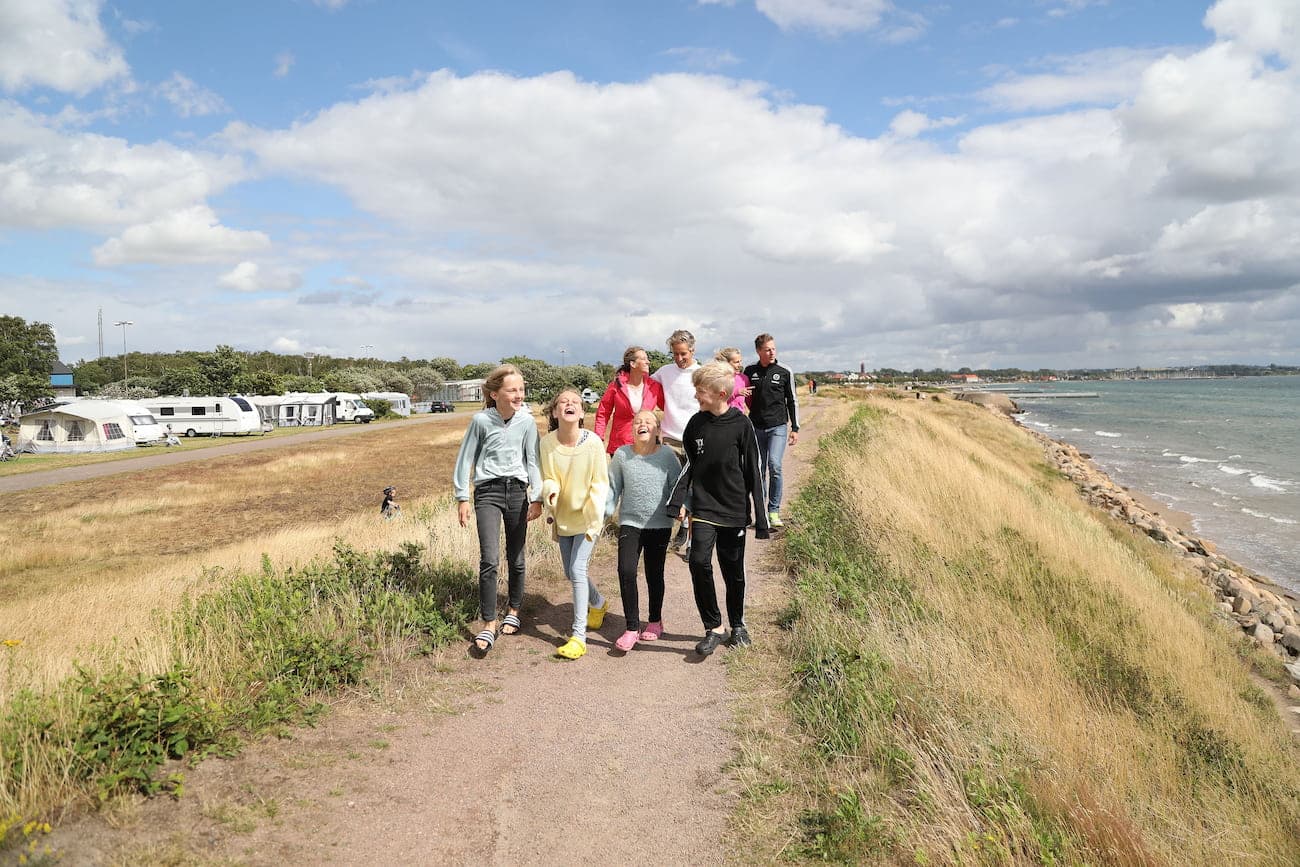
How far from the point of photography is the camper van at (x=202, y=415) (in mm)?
48625

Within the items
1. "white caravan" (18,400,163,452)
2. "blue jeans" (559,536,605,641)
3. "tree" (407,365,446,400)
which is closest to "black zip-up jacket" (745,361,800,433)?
"blue jeans" (559,536,605,641)

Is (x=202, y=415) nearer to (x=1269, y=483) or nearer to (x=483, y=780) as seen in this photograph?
(x=483, y=780)

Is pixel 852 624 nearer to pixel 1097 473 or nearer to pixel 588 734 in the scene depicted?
pixel 588 734

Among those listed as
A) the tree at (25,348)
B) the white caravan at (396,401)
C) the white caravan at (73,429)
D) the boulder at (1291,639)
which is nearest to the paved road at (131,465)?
the white caravan at (73,429)

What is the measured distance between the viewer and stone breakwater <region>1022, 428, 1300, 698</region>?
372 inches

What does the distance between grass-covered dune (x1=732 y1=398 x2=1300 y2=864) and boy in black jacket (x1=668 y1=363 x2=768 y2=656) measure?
0.88 meters

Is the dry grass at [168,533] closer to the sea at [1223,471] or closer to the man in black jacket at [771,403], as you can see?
the man in black jacket at [771,403]

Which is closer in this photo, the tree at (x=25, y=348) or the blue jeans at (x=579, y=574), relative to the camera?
the blue jeans at (x=579, y=574)

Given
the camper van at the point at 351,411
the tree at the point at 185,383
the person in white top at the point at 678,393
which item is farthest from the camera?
the tree at the point at 185,383

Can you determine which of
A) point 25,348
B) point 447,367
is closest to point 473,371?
point 447,367

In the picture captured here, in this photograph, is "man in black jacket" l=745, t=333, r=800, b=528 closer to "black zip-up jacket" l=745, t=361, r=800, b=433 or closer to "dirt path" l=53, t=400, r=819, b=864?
"black zip-up jacket" l=745, t=361, r=800, b=433

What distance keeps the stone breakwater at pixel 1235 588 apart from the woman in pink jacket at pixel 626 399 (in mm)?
7453

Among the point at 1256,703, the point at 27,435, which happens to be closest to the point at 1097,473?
the point at 1256,703

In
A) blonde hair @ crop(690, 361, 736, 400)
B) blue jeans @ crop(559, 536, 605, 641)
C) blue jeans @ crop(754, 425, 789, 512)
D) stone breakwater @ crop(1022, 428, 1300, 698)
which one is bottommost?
stone breakwater @ crop(1022, 428, 1300, 698)
